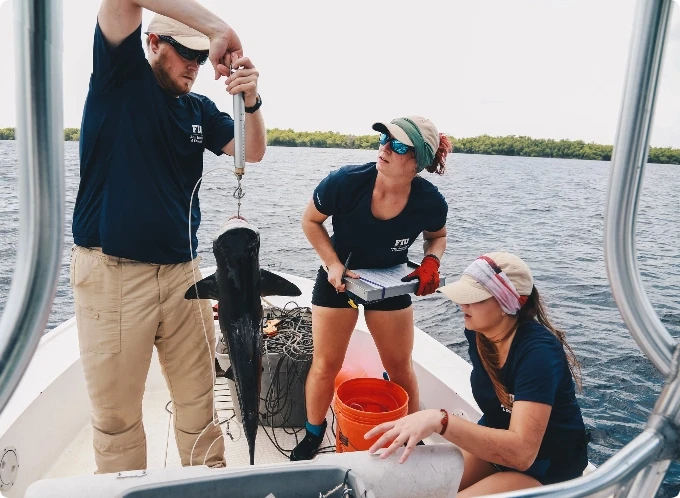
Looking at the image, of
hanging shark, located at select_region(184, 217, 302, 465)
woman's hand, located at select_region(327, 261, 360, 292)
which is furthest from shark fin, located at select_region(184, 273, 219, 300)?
woman's hand, located at select_region(327, 261, 360, 292)

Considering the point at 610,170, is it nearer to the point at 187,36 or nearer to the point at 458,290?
the point at 458,290

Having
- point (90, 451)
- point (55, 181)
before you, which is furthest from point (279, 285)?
point (90, 451)

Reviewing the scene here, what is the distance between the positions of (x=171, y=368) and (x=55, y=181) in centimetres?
207

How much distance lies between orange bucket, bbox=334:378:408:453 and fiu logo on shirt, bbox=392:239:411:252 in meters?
0.82

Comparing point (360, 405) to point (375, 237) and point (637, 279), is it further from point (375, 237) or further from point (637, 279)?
point (637, 279)

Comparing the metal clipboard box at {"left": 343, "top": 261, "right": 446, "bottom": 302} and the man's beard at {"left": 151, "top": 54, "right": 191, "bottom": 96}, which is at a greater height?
the man's beard at {"left": 151, "top": 54, "right": 191, "bottom": 96}

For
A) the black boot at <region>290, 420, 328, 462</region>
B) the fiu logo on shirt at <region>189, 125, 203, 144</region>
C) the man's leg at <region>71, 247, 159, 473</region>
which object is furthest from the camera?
the black boot at <region>290, 420, 328, 462</region>

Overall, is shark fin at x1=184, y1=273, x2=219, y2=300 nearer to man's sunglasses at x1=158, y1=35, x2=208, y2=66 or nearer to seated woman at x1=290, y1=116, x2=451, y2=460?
seated woman at x1=290, y1=116, x2=451, y2=460

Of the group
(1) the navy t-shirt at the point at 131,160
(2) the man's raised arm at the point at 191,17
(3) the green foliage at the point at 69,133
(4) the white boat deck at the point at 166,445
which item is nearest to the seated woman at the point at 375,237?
(4) the white boat deck at the point at 166,445

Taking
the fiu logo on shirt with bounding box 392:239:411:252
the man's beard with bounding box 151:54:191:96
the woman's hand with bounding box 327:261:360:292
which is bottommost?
the woman's hand with bounding box 327:261:360:292

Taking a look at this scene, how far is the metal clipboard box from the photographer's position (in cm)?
264

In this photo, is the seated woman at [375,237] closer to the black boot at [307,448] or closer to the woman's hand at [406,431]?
the black boot at [307,448]

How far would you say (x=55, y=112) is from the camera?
68 centimetres

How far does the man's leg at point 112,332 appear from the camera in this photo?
2283 millimetres
